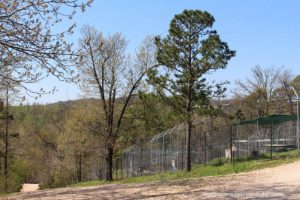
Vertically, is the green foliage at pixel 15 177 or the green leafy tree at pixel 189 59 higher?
the green leafy tree at pixel 189 59

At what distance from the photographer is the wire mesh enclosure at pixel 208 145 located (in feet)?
104

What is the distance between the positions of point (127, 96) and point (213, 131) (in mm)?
8557

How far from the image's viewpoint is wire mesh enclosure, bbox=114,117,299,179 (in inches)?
1246

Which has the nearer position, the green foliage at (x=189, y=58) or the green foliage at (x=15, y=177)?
the green foliage at (x=189, y=58)

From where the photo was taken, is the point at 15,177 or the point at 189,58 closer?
the point at 189,58

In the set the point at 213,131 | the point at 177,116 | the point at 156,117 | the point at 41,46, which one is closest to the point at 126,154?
the point at 156,117

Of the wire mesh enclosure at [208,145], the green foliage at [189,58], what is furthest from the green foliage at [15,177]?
the green foliage at [189,58]

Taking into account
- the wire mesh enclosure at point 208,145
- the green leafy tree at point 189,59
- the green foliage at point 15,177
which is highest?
the green leafy tree at point 189,59

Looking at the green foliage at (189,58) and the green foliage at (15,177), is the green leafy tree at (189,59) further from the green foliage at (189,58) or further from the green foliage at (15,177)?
the green foliage at (15,177)

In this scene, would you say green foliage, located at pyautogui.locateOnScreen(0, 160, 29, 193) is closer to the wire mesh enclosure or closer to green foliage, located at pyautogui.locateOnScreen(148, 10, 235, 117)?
the wire mesh enclosure

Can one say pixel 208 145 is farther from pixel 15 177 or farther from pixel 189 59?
pixel 15 177

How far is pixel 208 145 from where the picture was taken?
32.8 m

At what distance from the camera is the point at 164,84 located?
2630cm

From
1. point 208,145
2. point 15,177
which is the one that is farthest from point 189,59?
point 15,177
